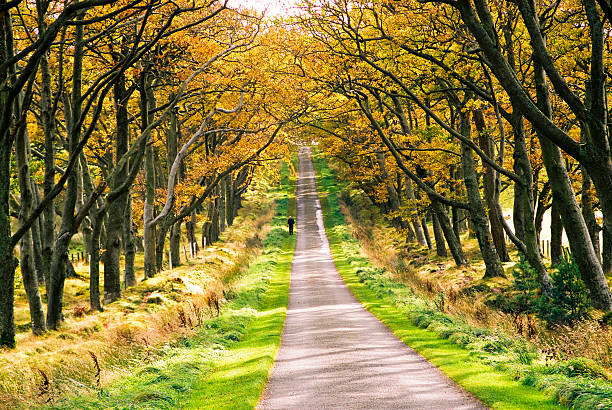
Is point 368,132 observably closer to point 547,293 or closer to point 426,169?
point 426,169

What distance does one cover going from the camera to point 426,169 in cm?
2730

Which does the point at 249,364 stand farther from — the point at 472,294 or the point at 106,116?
the point at 106,116

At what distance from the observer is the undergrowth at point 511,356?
8.38 meters

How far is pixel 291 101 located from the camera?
26.8 metres

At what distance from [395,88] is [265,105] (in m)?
7.93

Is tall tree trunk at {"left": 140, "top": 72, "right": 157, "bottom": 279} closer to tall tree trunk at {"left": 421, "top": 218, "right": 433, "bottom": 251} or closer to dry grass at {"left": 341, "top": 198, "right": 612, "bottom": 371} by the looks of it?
dry grass at {"left": 341, "top": 198, "right": 612, "bottom": 371}

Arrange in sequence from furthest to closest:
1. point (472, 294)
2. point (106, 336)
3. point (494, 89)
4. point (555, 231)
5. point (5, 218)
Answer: point (555, 231) < point (494, 89) < point (472, 294) < point (106, 336) < point (5, 218)

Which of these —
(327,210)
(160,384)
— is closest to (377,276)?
(160,384)

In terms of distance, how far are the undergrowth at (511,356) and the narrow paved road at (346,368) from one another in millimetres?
981

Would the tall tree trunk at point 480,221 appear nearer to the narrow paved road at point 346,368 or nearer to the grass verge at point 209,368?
the narrow paved road at point 346,368

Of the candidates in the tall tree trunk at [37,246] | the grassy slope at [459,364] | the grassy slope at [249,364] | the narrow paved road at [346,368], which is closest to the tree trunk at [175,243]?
the grassy slope at [249,364]

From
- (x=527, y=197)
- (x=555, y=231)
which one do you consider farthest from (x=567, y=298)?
(x=555, y=231)

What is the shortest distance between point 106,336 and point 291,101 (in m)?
15.5

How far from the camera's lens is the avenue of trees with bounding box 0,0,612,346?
38.1 ft
